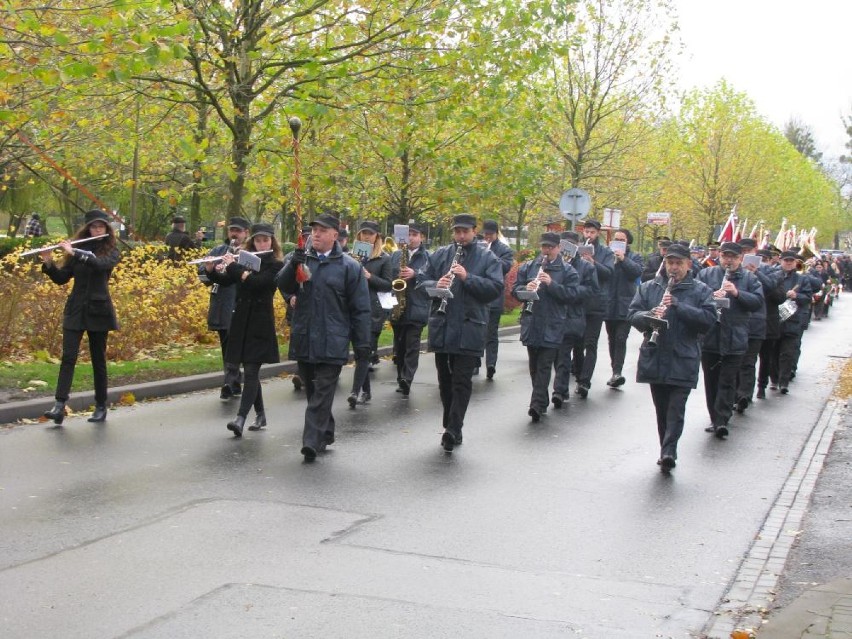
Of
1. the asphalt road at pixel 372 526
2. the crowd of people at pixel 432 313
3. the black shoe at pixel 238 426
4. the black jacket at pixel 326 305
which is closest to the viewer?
the asphalt road at pixel 372 526

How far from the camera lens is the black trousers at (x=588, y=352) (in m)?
14.7

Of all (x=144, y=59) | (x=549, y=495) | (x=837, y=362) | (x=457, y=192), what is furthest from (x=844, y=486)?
(x=457, y=192)

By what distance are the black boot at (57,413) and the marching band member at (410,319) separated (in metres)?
4.38

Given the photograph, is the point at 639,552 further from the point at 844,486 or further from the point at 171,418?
the point at 171,418

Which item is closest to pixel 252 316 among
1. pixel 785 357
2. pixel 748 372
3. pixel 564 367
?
pixel 564 367

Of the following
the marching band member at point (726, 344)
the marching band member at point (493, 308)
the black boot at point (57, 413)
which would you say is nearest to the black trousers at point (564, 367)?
the marching band member at point (726, 344)

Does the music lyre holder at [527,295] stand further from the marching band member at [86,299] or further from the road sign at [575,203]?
the road sign at [575,203]

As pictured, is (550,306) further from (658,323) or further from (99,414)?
(99,414)

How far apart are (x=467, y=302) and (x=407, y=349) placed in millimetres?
3995

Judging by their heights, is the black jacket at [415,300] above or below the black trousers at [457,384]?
above

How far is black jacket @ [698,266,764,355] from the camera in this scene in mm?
12109

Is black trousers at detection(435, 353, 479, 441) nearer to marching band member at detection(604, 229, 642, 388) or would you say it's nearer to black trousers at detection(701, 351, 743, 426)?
black trousers at detection(701, 351, 743, 426)

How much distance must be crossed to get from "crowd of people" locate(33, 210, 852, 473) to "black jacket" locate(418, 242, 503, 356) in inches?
0.5

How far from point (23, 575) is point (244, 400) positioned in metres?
4.51
